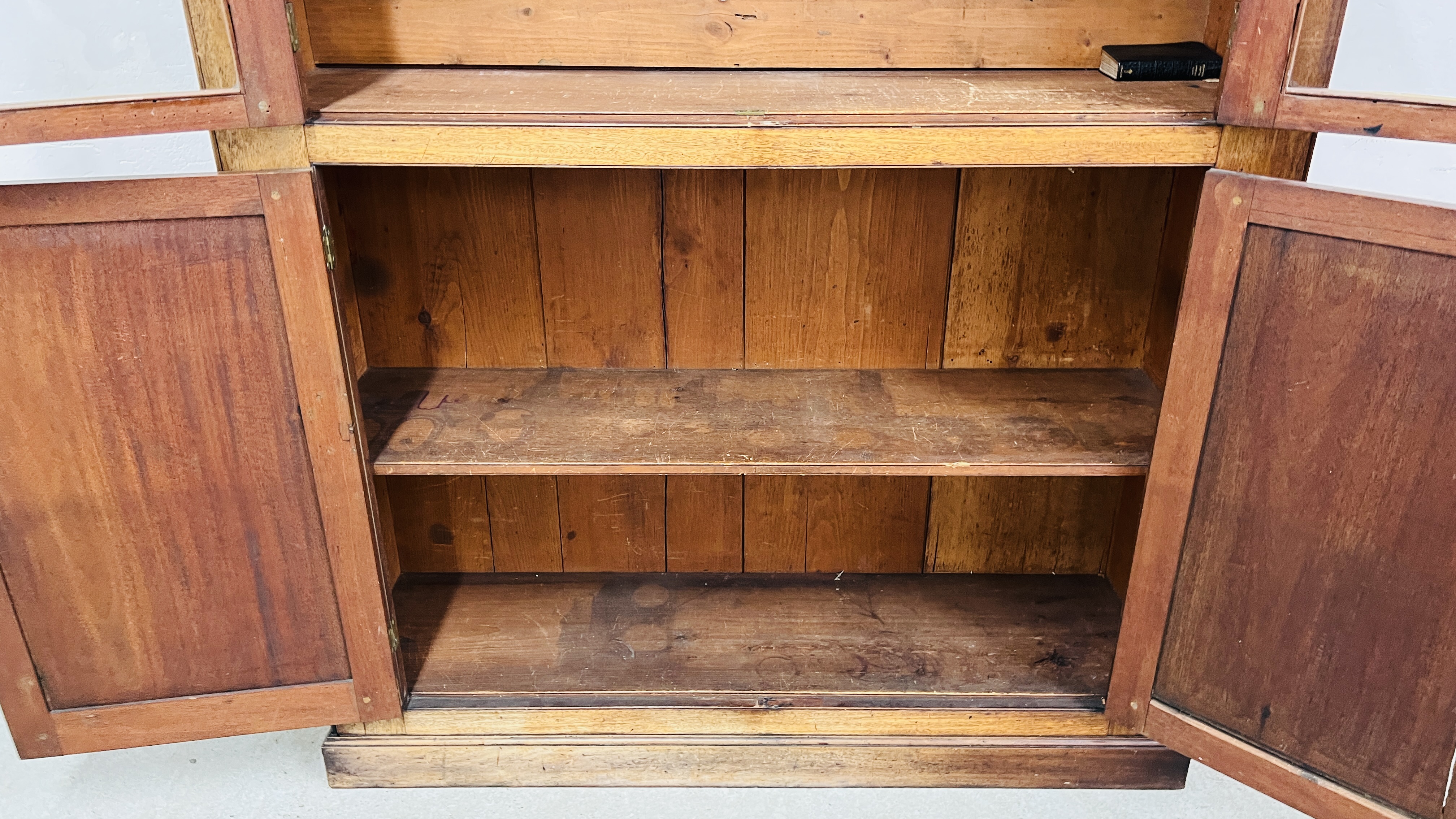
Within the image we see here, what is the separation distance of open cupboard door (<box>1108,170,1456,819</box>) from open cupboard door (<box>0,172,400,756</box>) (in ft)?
3.65

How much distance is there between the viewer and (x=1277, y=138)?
124 cm

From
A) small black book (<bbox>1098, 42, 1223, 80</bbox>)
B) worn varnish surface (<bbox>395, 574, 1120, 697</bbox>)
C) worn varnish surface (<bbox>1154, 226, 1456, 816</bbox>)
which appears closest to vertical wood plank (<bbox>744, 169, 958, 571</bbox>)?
worn varnish surface (<bbox>395, 574, 1120, 697</bbox>)

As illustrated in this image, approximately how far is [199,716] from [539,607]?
22.1 inches

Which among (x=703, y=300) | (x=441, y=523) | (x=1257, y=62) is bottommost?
(x=441, y=523)

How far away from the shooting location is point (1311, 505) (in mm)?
1271

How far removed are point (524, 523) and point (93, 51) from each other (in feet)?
3.33

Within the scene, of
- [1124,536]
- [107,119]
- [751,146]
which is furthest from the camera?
[1124,536]

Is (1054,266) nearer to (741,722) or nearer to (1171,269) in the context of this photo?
(1171,269)

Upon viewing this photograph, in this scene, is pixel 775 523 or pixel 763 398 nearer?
pixel 763 398

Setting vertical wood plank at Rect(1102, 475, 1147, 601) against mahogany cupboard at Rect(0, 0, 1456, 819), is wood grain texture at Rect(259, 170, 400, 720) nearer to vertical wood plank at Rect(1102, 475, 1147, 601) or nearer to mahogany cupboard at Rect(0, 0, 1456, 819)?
mahogany cupboard at Rect(0, 0, 1456, 819)

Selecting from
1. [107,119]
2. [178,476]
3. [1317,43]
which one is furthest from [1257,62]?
[178,476]

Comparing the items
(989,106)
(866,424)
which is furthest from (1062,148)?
(866,424)

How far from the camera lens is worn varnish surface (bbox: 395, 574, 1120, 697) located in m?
1.66

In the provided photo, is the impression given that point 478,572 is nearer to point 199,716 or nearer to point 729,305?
point 199,716
